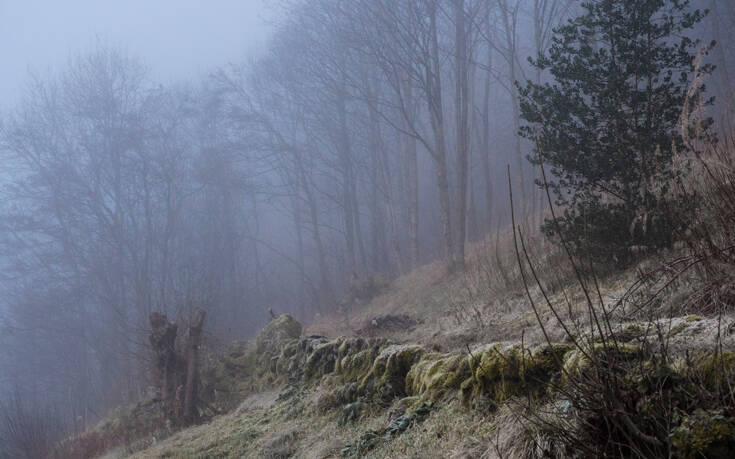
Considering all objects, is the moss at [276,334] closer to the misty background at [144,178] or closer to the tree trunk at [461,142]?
the tree trunk at [461,142]

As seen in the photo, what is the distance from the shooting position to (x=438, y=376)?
3809mm

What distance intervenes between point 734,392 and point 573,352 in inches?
37.3

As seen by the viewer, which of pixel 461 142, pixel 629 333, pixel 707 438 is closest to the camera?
pixel 707 438

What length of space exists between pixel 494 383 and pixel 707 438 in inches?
60.9

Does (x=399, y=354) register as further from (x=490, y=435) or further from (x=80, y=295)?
(x=80, y=295)

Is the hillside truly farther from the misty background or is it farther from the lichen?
the misty background

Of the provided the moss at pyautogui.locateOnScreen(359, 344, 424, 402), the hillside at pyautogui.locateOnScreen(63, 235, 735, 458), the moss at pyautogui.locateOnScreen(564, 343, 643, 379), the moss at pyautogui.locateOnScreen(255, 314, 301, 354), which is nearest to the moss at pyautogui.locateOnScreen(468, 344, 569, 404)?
the hillside at pyautogui.locateOnScreen(63, 235, 735, 458)

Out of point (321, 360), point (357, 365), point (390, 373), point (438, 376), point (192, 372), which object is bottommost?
point (192, 372)

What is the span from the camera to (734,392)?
1864 millimetres

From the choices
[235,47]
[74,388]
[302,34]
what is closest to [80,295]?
[74,388]

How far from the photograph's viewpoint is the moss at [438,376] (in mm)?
3666

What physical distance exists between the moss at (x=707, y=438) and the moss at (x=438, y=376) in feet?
6.12

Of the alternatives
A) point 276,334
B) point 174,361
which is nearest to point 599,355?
point 276,334

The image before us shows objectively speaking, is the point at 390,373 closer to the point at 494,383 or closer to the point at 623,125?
the point at 494,383
